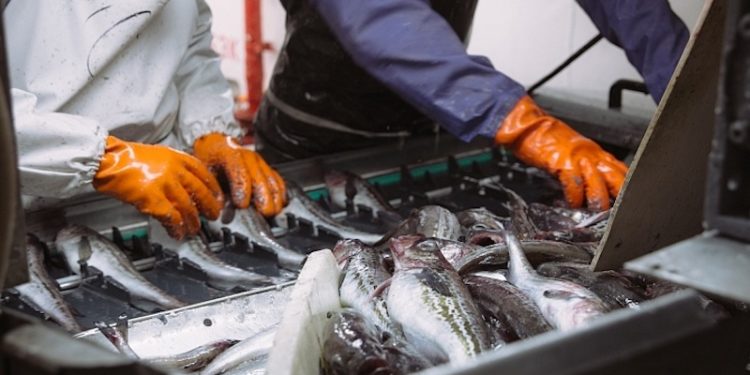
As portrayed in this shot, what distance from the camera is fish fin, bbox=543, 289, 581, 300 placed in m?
1.89

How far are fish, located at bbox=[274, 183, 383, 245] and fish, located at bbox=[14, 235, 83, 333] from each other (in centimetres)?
84

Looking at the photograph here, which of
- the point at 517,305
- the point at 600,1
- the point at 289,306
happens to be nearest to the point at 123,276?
the point at 289,306

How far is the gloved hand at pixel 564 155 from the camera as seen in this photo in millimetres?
3090

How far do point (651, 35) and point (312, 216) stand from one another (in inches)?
61.3

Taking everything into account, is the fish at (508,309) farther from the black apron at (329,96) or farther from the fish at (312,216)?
the black apron at (329,96)

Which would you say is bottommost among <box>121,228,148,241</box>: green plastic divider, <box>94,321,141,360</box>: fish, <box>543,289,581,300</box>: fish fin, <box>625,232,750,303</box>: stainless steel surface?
<box>121,228,148,241</box>: green plastic divider

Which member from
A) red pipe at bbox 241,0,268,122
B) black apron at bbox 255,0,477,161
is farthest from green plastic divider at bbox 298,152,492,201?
red pipe at bbox 241,0,268,122

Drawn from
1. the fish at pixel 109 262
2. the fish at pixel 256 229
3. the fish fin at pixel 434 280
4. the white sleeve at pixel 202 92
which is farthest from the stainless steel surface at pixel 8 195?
the white sleeve at pixel 202 92

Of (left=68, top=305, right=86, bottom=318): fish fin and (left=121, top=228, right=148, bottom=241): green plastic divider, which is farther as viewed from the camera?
(left=121, top=228, right=148, bottom=241): green plastic divider

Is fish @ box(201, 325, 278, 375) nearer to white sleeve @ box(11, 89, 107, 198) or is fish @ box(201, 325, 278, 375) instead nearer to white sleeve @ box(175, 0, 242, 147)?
white sleeve @ box(11, 89, 107, 198)

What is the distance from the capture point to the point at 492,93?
3082mm

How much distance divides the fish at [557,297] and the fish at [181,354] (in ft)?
2.27

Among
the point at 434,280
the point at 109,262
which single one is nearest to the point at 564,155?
the point at 434,280

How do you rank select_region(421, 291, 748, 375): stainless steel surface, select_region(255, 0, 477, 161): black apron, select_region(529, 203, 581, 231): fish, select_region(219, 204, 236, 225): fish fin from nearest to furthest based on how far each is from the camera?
1. select_region(421, 291, 748, 375): stainless steel surface
2. select_region(529, 203, 581, 231): fish
3. select_region(219, 204, 236, 225): fish fin
4. select_region(255, 0, 477, 161): black apron
